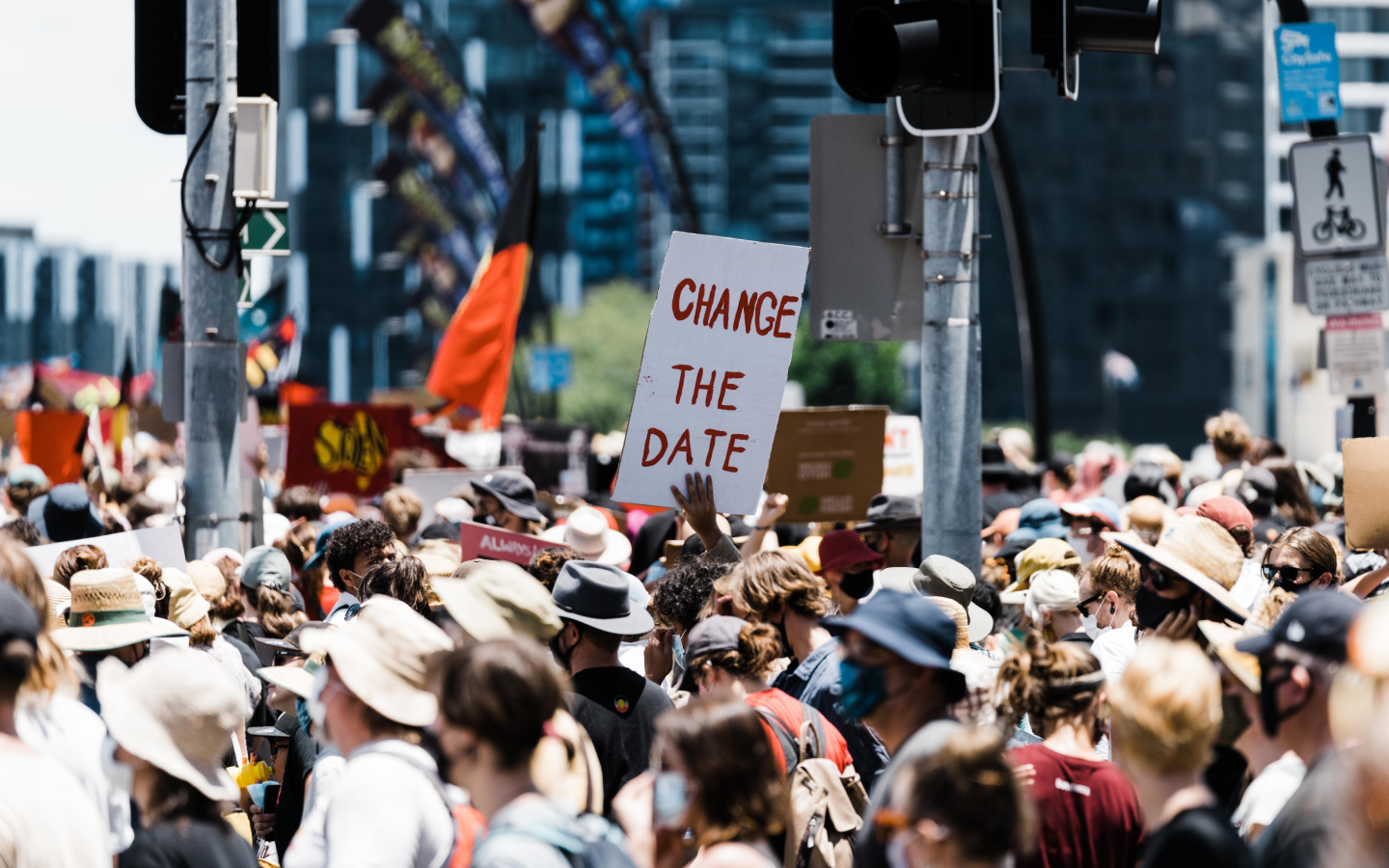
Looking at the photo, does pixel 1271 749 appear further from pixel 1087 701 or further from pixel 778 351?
pixel 778 351

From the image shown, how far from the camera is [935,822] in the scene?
310 cm

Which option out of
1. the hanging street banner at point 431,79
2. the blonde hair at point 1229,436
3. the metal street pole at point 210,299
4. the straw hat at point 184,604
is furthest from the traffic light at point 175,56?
the hanging street banner at point 431,79

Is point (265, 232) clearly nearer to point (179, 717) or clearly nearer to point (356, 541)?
point (356, 541)

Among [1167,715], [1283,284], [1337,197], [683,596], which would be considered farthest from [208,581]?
[1283,284]

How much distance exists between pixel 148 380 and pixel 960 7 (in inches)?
1347

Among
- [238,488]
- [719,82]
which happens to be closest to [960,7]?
[238,488]

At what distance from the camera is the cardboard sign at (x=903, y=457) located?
39.4ft

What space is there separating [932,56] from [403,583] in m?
2.81

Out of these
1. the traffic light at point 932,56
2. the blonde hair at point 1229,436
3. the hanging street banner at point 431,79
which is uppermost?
the hanging street banner at point 431,79

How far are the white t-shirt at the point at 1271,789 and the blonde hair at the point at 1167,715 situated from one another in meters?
0.34

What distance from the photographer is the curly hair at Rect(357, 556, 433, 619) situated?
19.0 feet

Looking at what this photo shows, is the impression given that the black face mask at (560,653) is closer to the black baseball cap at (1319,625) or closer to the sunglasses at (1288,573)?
the black baseball cap at (1319,625)

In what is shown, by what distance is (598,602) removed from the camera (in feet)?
16.6

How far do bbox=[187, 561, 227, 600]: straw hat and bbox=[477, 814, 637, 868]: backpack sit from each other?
4652 millimetres
